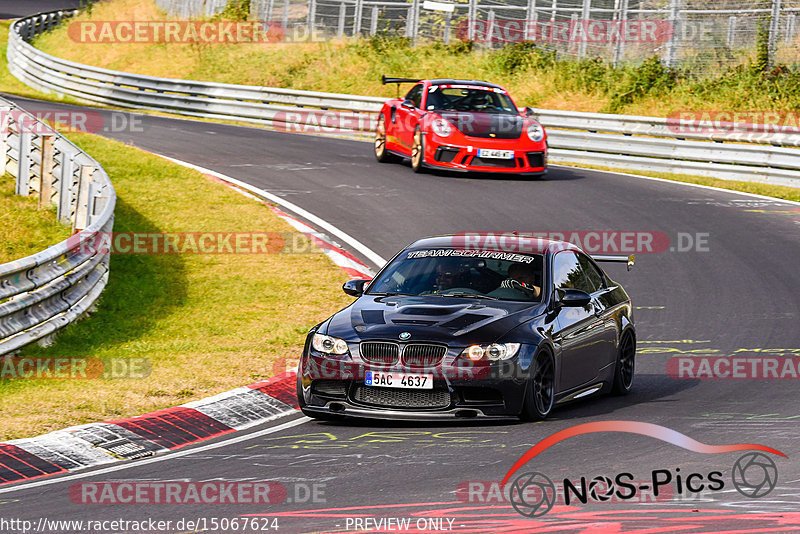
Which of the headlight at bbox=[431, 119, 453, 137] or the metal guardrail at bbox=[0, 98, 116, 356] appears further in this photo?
the headlight at bbox=[431, 119, 453, 137]

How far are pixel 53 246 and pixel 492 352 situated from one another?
16.4 ft

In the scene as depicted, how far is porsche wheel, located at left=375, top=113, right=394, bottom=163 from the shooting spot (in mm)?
23016

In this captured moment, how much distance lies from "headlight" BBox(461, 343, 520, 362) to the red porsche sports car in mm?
12451

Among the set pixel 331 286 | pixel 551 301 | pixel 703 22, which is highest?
pixel 703 22

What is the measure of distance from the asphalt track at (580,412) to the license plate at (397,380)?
1.06ft

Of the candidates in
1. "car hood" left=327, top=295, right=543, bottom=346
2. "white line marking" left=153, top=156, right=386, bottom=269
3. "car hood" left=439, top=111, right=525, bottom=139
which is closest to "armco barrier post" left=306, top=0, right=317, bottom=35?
"white line marking" left=153, top=156, right=386, bottom=269

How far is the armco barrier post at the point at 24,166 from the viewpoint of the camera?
16141 millimetres

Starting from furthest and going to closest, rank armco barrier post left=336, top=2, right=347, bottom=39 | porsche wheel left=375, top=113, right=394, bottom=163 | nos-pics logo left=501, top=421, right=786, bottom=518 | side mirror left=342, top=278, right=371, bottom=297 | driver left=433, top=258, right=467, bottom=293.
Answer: armco barrier post left=336, top=2, right=347, bottom=39
porsche wheel left=375, top=113, right=394, bottom=163
side mirror left=342, top=278, right=371, bottom=297
driver left=433, top=258, right=467, bottom=293
nos-pics logo left=501, top=421, right=786, bottom=518

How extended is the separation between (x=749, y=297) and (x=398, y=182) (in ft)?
26.3

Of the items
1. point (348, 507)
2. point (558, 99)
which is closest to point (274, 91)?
point (558, 99)

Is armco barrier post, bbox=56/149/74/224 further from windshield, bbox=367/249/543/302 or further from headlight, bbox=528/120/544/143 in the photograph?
headlight, bbox=528/120/544/143

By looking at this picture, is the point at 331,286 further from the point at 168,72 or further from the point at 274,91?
the point at 168,72

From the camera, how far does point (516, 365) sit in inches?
344

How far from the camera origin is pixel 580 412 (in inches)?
376
